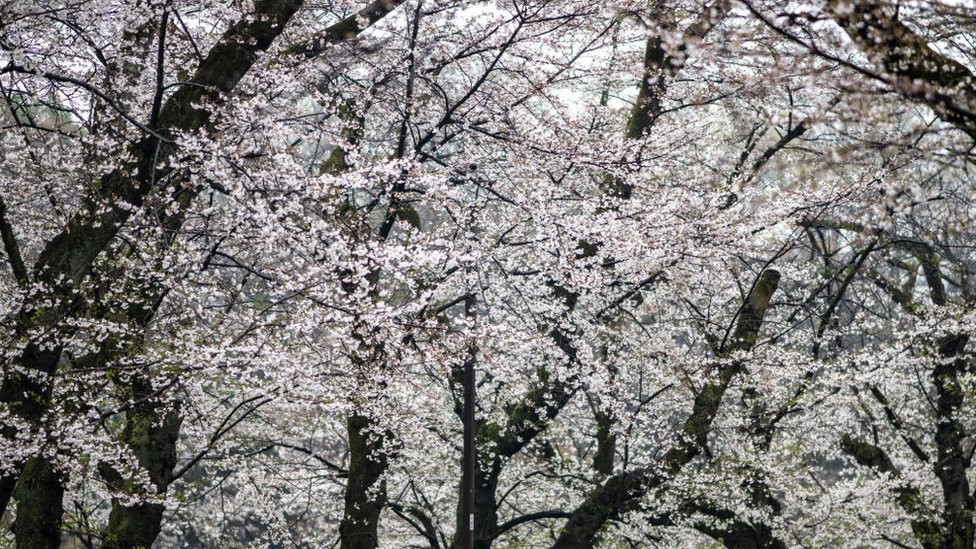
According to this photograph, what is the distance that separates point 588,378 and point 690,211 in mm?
2184

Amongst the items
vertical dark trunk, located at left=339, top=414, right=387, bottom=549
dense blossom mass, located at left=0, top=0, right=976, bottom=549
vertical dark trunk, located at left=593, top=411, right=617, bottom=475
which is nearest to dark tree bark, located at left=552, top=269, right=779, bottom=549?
dense blossom mass, located at left=0, top=0, right=976, bottom=549

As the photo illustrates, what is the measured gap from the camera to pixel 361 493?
32.5 feet

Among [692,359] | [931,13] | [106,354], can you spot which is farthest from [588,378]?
[931,13]

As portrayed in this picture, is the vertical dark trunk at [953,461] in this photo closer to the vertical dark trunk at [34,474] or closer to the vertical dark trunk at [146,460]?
the vertical dark trunk at [146,460]

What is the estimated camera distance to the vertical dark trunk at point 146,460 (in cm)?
835

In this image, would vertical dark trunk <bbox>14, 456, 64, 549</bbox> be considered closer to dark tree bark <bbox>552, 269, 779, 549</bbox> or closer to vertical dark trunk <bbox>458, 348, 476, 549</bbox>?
vertical dark trunk <bbox>458, 348, 476, 549</bbox>

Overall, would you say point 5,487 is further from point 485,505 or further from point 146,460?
point 485,505

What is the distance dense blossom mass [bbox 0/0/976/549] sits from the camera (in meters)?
6.12

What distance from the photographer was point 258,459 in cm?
1202

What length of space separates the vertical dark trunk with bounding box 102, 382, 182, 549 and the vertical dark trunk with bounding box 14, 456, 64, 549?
1.25 m

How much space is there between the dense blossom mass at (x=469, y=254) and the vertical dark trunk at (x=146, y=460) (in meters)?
0.04

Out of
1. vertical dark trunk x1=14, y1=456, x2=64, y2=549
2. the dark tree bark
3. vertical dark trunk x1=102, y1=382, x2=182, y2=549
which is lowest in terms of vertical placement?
A: vertical dark trunk x1=14, y1=456, x2=64, y2=549

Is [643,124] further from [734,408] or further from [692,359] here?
[734,408]

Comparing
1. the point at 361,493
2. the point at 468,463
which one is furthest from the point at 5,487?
the point at 468,463
